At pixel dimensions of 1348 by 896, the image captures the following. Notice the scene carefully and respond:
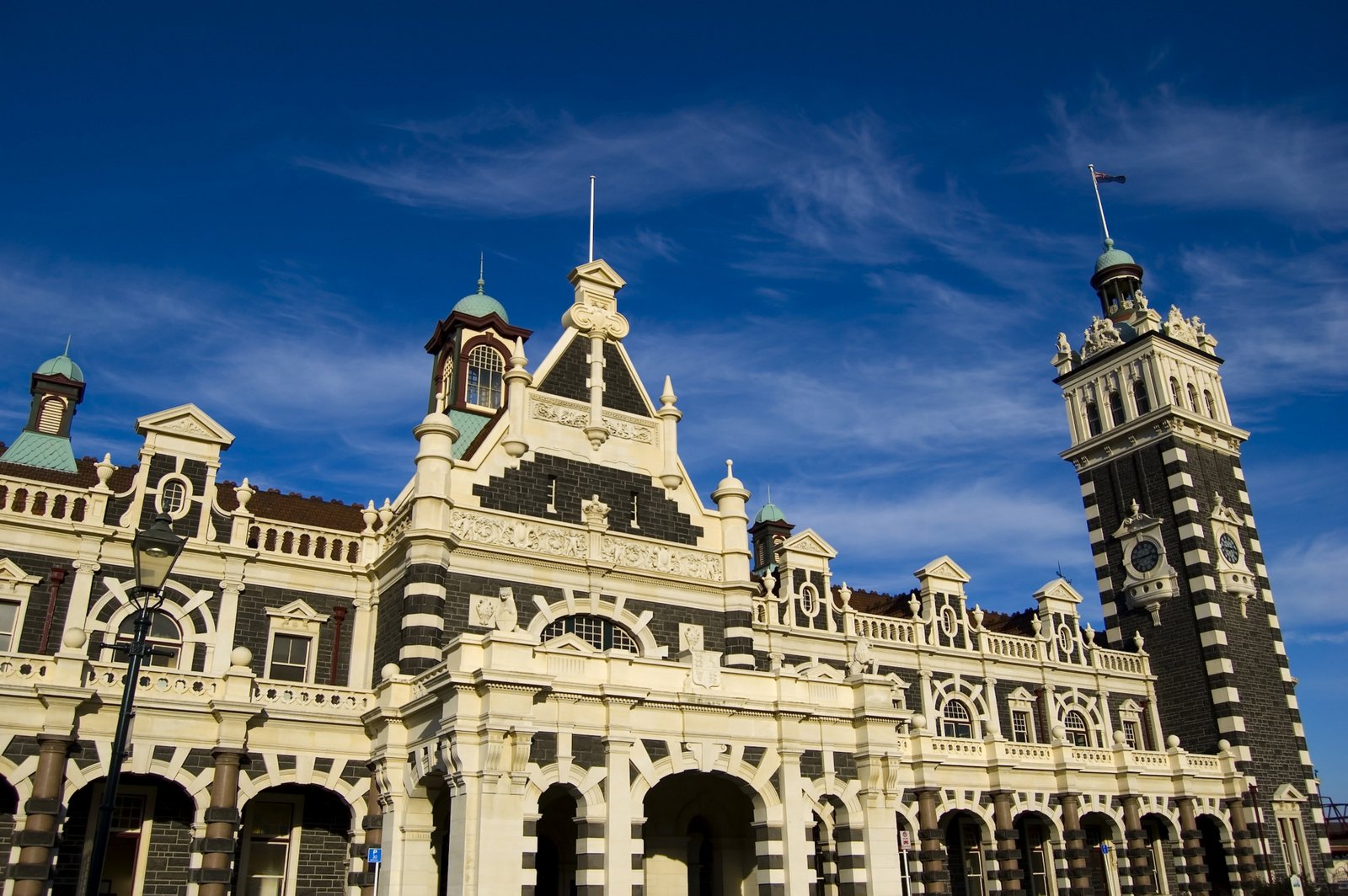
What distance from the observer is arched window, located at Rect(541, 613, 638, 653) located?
108 ft

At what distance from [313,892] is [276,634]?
7435mm

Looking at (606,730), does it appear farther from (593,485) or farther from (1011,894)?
(1011,894)

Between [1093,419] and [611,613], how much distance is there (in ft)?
114

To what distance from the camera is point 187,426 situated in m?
33.1

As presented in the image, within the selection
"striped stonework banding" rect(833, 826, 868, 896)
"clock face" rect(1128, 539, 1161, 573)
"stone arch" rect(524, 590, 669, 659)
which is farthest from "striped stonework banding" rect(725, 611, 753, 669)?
"clock face" rect(1128, 539, 1161, 573)

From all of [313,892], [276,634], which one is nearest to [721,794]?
[313,892]

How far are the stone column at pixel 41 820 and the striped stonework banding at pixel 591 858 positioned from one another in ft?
40.1

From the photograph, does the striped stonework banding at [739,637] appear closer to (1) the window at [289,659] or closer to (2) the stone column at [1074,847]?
(1) the window at [289,659]

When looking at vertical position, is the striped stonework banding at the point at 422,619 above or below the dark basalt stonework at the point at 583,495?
below

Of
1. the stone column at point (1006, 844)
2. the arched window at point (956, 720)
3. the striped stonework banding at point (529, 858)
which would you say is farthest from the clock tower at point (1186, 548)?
the striped stonework banding at point (529, 858)

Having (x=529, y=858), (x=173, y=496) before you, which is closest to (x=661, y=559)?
(x=529, y=858)

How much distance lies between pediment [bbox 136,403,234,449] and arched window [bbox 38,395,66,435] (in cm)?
674

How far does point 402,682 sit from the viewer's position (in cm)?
2898

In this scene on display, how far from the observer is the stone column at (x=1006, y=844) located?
3728 cm
